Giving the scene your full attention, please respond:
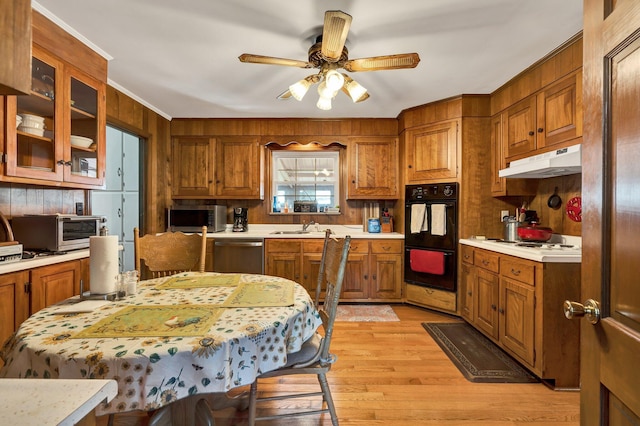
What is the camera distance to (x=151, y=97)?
3307 millimetres

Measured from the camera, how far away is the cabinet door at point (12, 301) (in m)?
1.67

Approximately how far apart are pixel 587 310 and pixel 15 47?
4.26 ft

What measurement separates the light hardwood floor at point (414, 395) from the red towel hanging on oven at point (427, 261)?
949 millimetres

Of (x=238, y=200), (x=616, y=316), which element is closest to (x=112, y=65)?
(x=238, y=200)

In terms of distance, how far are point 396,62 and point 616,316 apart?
176 cm

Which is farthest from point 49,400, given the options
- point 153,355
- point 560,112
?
point 560,112

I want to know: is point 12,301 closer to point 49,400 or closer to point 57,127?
point 57,127

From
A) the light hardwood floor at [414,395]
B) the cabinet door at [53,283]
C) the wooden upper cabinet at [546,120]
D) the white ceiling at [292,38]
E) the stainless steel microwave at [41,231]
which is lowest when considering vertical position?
the light hardwood floor at [414,395]

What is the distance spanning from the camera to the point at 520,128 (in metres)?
2.76

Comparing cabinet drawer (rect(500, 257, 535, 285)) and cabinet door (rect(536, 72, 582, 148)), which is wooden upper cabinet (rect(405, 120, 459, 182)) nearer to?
cabinet door (rect(536, 72, 582, 148))

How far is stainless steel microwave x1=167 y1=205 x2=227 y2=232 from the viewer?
12.3 feet

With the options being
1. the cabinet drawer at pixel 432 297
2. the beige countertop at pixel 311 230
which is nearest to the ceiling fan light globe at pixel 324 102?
the beige countertop at pixel 311 230

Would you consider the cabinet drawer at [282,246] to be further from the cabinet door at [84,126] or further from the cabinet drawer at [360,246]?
the cabinet door at [84,126]

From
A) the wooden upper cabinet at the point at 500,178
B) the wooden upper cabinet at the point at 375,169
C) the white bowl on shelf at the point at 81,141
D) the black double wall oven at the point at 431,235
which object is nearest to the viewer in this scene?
the white bowl on shelf at the point at 81,141
